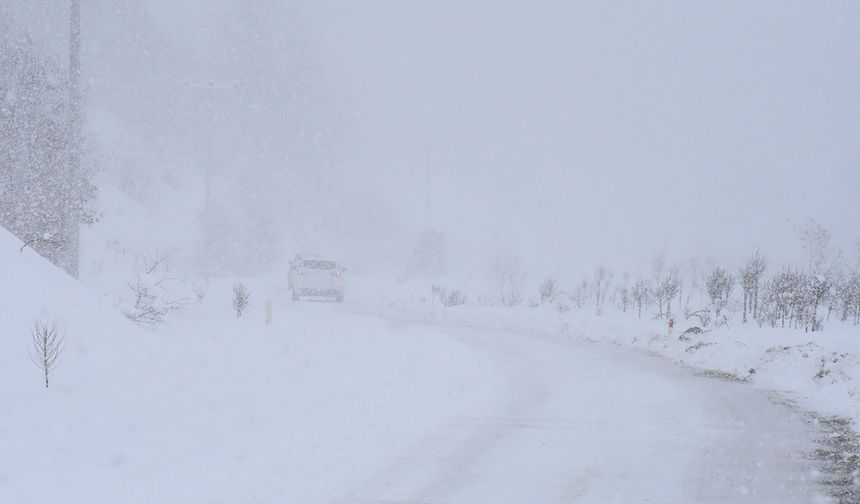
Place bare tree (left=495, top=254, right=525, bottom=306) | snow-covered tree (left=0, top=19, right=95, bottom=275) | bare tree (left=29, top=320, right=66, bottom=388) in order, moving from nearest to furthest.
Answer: bare tree (left=29, top=320, right=66, bottom=388), snow-covered tree (left=0, top=19, right=95, bottom=275), bare tree (left=495, top=254, right=525, bottom=306)

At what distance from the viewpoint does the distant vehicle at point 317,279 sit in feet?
95.4

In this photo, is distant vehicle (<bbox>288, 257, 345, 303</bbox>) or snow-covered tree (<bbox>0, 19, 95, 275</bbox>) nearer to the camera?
snow-covered tree (<bbox>0, 19, 95, 275</bbox>)

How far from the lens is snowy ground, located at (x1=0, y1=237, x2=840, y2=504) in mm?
6133

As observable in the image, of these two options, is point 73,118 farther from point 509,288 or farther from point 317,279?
point 509,288

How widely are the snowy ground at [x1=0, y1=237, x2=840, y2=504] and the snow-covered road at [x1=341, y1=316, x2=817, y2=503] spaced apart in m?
0.03

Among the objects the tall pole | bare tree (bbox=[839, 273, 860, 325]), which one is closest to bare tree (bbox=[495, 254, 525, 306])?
bare tree (bbox=[839, 273, 860, 325])

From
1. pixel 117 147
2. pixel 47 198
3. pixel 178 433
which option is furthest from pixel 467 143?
pixel 178 433

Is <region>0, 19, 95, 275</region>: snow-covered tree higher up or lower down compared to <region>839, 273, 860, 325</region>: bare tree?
higher up

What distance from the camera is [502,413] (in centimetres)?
937

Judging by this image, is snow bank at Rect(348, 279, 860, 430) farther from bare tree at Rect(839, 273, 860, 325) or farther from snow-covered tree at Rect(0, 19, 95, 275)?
snow-covered tree at Rect(0, 19, 95, 275)

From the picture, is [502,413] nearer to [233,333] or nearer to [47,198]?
[233,333]

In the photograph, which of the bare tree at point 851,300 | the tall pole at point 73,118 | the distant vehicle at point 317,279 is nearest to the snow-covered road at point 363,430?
the tall pole at point 73,118

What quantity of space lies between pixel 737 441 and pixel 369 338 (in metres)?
9.09

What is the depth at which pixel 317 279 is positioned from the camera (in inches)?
1148
